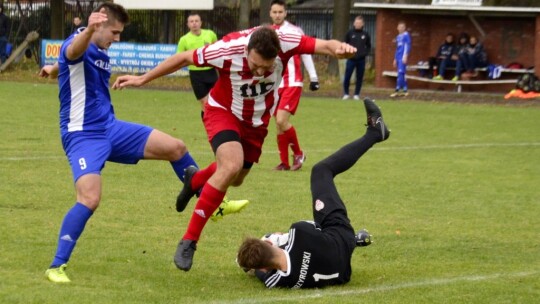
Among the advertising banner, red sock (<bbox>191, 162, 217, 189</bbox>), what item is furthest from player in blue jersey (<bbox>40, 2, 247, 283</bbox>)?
the advertising banner

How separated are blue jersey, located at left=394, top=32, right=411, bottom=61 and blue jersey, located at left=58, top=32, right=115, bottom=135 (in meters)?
22.1

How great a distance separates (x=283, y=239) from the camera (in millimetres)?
7473

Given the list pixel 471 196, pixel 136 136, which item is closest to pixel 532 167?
pixel 471 196

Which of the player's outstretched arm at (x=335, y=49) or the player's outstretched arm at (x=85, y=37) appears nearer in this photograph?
the player's outstretched arm at (x=85, y=37)

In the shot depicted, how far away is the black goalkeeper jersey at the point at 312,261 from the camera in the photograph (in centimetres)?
714

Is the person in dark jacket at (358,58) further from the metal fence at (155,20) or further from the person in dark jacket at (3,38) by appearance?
the person in dark jacket at (3,38)

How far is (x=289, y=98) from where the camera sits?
46.7 ft

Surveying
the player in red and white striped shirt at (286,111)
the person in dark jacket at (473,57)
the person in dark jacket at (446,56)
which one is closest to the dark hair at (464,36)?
the person in dark jacket at (473,57)

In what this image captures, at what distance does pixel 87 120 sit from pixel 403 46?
73.6ft

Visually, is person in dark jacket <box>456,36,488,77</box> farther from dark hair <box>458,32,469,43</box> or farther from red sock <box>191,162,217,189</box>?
red sock <box>191,162,217,189</box>

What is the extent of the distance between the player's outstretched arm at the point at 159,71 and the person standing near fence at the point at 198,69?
9296 millimetres

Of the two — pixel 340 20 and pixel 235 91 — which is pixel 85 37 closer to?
pixel 235 91

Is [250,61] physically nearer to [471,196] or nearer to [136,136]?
[136,136]

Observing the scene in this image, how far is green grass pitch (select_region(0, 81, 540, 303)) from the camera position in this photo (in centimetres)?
718
